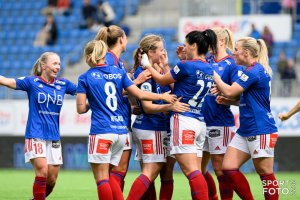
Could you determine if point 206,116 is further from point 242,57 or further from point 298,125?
point 298,125

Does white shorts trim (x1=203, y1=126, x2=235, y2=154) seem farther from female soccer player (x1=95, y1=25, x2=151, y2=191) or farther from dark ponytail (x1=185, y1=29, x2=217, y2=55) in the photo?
dark ponytail (x1=185, y1=29, x2=217, y2=55)

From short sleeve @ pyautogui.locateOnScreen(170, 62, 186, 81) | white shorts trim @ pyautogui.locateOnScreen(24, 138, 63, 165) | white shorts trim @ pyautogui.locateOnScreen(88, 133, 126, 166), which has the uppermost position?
short sleeve @ pyautogui.locateOnScreen(170, 62, 186, 81)

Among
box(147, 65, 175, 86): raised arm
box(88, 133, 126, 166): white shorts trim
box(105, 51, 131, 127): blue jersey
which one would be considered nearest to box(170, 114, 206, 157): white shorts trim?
box(147, 65, 175, 86): raised arm

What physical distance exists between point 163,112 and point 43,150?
160 cm

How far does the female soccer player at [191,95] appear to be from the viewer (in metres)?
9.16

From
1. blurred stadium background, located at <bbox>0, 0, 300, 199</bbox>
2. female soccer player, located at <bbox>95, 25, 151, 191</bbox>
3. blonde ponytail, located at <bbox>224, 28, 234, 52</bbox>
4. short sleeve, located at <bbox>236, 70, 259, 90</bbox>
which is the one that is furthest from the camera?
blurred stadium background, located at <bbox>0, 0, 300, 199</bbox>

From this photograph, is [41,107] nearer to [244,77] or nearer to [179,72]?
[179,72]

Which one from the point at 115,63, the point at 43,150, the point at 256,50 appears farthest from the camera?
the point at 43,150

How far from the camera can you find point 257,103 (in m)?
9.66

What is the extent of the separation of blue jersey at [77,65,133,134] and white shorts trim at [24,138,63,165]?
4.11 ft

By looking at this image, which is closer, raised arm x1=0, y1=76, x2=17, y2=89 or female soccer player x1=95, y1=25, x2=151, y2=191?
female soccer player x1=95, y1=25, x2=151, y2=191

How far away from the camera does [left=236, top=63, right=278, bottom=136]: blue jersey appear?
958 cm

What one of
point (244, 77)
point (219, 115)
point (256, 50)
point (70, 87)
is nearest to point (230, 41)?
point (256, 50)

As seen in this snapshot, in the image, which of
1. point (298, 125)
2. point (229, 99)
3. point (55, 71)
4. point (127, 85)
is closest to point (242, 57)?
point (229, 99)
